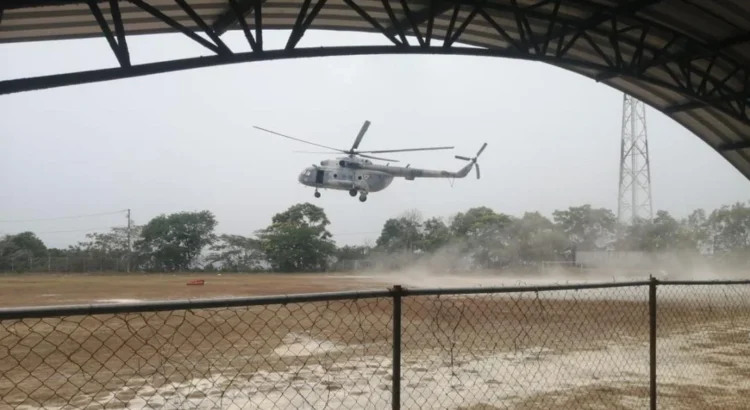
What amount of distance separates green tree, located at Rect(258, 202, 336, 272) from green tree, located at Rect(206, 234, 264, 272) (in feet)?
3.94

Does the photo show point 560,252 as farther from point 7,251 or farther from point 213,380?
point 213,380

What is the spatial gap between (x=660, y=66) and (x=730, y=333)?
Answer: 214 inches

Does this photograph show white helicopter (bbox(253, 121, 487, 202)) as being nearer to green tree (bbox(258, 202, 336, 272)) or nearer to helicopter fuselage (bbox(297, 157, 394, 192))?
helicopter fuselage (bbox(297, 157, 394, 192))

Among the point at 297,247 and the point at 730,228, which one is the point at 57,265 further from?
the point at 730,228

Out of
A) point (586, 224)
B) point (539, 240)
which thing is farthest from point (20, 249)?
point (586, 224)

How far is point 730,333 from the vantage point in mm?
11844

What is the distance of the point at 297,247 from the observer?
241 ft

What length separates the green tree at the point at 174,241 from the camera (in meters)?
71.9

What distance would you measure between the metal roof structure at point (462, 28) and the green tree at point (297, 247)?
201ft

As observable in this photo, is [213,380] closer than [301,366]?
Yes

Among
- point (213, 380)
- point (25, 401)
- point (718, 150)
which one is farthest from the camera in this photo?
point (718, 150)

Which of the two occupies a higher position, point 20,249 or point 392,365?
point 392,365

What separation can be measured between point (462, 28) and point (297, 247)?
6486 centimetres

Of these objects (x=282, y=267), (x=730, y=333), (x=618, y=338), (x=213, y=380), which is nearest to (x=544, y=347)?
(x=618, y=338)
